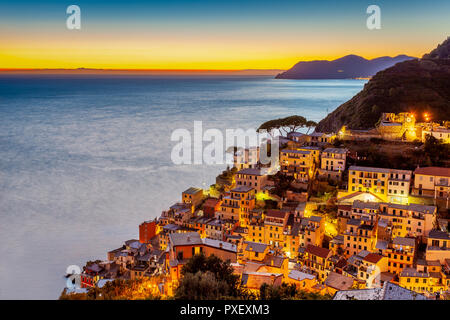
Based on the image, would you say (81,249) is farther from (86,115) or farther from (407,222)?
(86,115)

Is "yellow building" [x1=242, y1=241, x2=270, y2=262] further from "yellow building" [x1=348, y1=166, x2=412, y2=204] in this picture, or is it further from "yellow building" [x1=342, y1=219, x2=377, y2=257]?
"yellow building" [x1=348, y1=166, x2=412, y2=204]

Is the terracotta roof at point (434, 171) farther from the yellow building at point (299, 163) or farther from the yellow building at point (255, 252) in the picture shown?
the yellow building at point (255, 252)

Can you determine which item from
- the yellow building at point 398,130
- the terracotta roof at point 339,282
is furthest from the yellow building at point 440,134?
the terracotta roof at point 339,282

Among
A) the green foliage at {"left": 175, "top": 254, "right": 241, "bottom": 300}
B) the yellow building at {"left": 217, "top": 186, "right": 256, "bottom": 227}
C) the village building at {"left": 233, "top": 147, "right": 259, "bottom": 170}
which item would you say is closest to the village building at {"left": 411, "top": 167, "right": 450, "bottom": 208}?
the yellow building at {"left": 217, "top": 186, "right": 256, "bottom": 227}

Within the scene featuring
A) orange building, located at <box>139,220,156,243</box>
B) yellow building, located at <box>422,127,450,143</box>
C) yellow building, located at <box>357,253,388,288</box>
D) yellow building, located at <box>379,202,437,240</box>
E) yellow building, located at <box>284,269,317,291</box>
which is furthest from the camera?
yellow building, located at <box>422,127,450,143</box>

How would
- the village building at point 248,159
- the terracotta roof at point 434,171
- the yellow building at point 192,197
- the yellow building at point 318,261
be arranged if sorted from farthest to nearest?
the village building at point 248,159
the yellow building at point 192,197
the terracotta roof at point 434,171
the yellow building at point 318,261

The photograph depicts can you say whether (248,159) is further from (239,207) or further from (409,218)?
(409,218)
